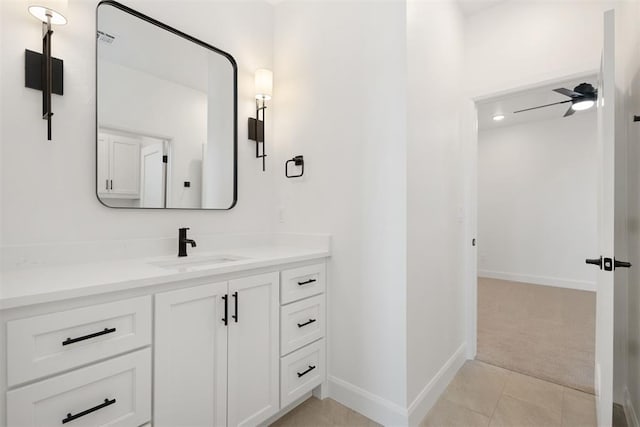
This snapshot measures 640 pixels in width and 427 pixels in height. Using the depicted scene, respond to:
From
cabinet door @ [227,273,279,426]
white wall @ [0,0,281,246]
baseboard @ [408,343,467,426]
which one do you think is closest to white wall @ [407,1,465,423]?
baseboard @ [408,343,467,426]

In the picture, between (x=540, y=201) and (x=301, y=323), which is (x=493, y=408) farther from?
(x=540, y=201)

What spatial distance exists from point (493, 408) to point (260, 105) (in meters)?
2.44

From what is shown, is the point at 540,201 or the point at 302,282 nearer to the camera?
the point at 302,282

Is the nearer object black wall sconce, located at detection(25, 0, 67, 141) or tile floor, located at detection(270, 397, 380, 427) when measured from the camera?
black wall sconce, located at detection(25, 0, 67, 141)

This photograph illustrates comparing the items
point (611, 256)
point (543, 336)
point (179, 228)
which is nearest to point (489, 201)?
point (543, 336)

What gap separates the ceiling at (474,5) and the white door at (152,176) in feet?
7.80

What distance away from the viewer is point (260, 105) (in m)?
2.25

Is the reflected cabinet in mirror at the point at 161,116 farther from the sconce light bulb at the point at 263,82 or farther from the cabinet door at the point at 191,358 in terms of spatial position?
the cabinet door at the point at 191,358

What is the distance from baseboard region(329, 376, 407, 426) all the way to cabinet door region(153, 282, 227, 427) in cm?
76

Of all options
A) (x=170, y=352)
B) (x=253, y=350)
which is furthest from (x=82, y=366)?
(x=253, y=350)

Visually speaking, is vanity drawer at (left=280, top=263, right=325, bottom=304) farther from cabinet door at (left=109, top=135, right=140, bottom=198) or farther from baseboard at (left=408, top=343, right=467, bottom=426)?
cabinet door at (left=109, top=135, right=140, bottom=198)

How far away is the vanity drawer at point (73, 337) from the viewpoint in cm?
91

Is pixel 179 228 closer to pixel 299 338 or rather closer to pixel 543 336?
pixel 299 338

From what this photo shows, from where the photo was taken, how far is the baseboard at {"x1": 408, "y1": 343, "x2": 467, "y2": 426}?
171cm
